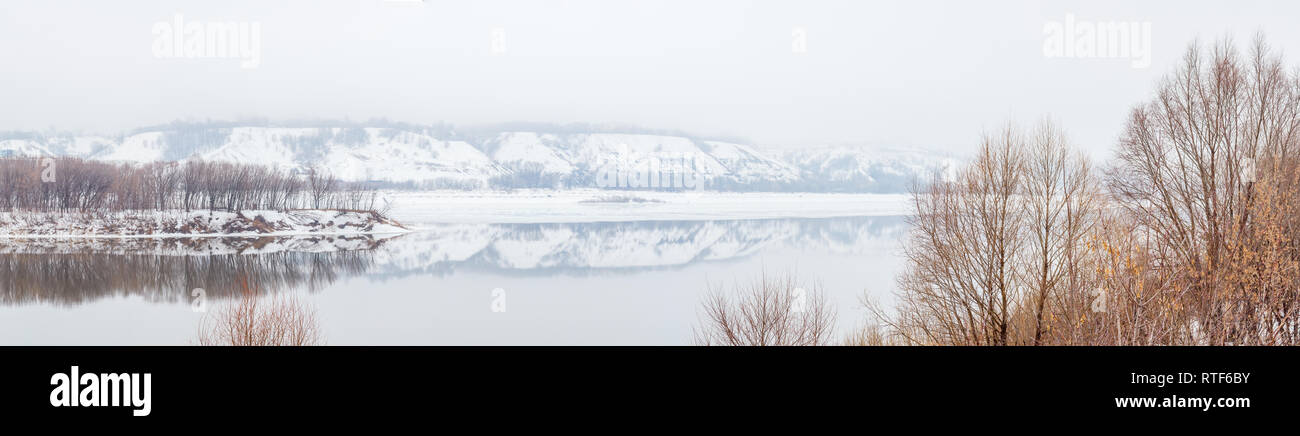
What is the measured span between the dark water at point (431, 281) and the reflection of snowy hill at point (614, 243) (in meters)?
0.24

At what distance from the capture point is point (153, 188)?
147ft

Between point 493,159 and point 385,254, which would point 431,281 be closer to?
point 385,254

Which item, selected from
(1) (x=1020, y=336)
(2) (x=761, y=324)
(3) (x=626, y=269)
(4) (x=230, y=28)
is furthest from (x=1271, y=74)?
(3) (x=626, y=269)

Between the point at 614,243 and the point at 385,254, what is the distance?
16.6 metres

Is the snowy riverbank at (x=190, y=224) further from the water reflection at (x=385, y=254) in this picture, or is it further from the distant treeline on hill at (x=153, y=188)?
the water reflection at (x=385, y=254)

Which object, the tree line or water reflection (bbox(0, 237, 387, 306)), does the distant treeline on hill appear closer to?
water reflection (bbox(0, 237, 387, 306))

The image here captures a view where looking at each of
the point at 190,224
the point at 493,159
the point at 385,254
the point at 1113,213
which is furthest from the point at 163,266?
the point at 493,159

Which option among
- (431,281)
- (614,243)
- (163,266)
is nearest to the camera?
(163,266)

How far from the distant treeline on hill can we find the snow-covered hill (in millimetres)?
43301

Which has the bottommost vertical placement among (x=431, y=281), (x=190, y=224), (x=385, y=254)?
(x=431, y=281)

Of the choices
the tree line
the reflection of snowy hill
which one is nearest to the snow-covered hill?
the reflection of snowy hill

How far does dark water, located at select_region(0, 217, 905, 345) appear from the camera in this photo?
1041 inches

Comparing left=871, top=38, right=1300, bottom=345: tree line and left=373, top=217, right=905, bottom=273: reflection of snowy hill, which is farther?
left=373, top=217, right=905, bottom=273: reflection of snowy hill
